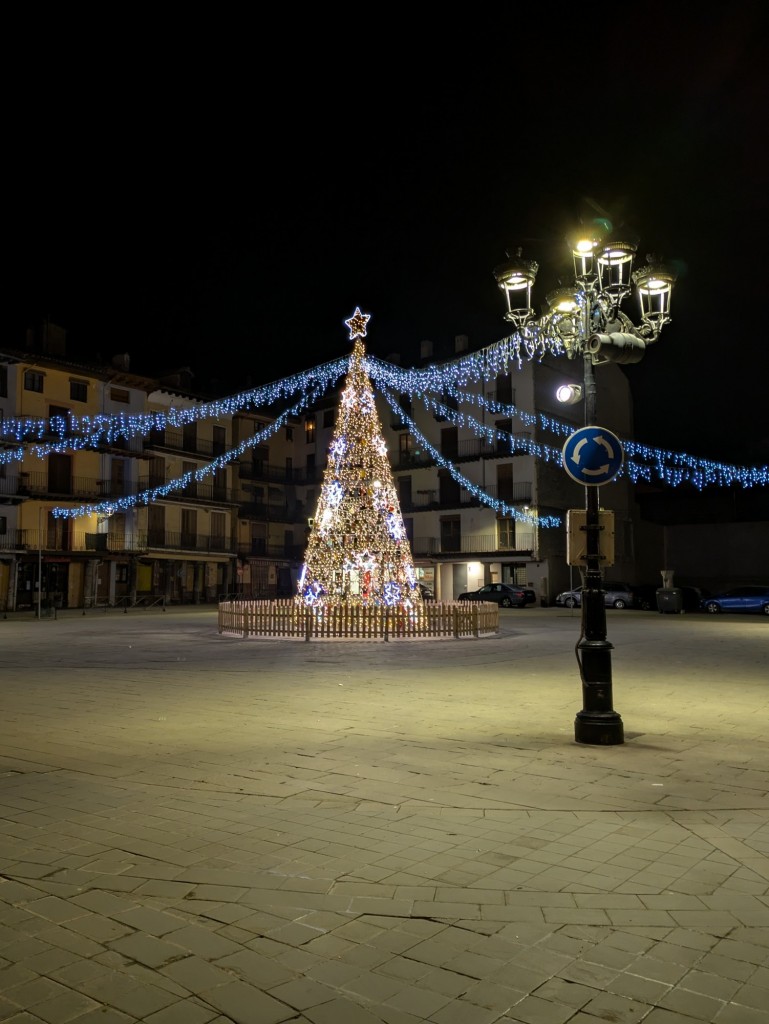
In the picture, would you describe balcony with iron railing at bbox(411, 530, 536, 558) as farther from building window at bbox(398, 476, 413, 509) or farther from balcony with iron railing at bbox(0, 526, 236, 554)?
balcony with iron railing at bbox(0, 526, 236, 554)

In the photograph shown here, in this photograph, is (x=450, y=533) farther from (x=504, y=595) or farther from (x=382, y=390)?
(x=382, y=390)

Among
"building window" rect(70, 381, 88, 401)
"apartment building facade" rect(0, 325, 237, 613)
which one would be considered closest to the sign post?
"apartment building facade" rect(0, 325, 237, 613)

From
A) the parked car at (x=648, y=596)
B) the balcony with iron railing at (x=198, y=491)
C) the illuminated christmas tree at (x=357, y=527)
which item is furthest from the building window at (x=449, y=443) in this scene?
the illuminated christmas tree at (x=357, y=527)

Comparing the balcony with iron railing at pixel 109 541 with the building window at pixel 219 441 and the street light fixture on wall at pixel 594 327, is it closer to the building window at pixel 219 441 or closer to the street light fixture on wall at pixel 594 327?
the building window at pixel 219 441

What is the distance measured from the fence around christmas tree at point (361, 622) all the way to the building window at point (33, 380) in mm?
24457

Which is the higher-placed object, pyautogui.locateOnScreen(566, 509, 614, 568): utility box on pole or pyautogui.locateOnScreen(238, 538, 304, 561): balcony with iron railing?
pyautogui.locateOnScreen(238, 538, 304, 561): balcony with iron railing

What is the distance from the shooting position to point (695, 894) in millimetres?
4293

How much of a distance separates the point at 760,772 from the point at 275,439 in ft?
173

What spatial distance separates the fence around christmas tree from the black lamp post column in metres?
11.7

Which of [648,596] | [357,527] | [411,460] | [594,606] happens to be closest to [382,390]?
[357,527]

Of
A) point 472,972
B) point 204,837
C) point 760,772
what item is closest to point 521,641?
point 760,772

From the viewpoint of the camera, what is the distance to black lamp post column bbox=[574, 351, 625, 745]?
7.95 meters

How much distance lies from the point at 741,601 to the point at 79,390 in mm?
32709

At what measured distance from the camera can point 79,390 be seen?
140 ft
